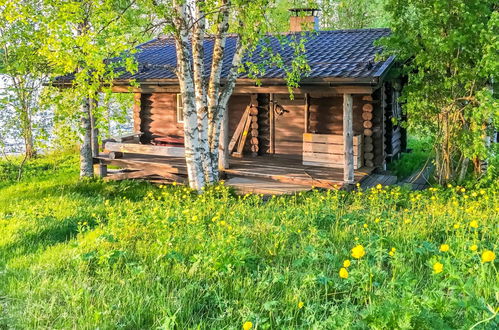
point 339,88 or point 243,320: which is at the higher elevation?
point 339,88

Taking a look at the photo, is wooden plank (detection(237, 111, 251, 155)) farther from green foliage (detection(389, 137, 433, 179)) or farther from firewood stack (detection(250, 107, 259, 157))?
green foliage (detection(389, 137, 433, 179))

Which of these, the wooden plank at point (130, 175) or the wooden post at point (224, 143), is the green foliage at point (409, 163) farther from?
the wooden plank at point (130, 175)

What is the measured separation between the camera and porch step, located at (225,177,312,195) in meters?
11.5

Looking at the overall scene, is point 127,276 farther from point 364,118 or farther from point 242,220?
point 364,118

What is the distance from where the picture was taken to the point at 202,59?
33.9 feet

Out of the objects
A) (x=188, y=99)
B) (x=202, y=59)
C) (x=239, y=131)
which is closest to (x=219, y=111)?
(x=188, y=99)

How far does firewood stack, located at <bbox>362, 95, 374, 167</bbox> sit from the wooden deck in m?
0.32

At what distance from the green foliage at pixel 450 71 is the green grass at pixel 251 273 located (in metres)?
3.12

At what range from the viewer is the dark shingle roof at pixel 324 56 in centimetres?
1084

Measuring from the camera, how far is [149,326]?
3.90m

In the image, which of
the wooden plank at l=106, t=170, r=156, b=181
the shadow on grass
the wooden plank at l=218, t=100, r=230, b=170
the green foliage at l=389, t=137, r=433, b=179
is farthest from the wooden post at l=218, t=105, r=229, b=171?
the shadow on grass

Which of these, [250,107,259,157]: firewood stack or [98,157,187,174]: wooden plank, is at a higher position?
[250,107,259,157]: firewood stack

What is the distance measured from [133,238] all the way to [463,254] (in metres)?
3.58

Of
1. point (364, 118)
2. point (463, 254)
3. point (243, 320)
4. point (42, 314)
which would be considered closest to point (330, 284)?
point (243, 320)
